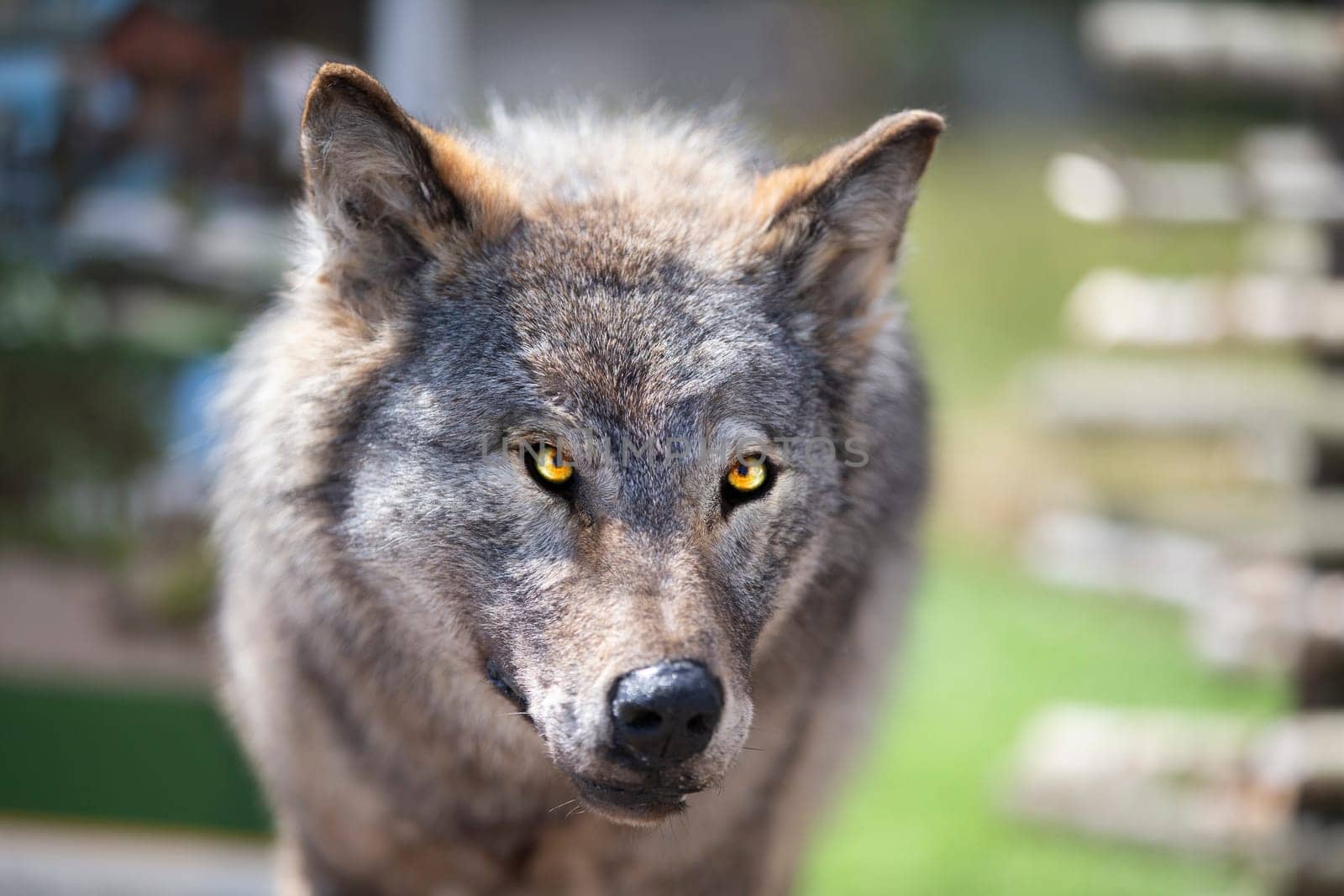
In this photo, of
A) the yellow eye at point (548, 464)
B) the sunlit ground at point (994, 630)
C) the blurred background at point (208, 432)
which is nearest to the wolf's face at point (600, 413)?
the yellow eye at point (548, 464)

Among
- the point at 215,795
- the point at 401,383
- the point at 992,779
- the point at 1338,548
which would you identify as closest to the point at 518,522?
the point at 401,383

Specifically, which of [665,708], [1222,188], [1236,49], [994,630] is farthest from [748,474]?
[994,630]

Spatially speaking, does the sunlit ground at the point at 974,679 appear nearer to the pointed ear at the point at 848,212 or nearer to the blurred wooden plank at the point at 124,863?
the blurred wooden plank at the point at 124,863

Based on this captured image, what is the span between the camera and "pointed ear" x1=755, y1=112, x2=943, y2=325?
2.44 metres

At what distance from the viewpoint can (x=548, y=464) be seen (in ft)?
7.45

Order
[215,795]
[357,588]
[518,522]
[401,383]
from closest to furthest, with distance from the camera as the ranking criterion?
[518,522], [401,383], [357,588], [215,795]

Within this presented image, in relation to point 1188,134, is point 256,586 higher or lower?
lower

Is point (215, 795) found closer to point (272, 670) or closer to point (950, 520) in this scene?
point (272, 670)

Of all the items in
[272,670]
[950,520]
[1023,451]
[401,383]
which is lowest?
[272,670]

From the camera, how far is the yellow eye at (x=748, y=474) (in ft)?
7.63

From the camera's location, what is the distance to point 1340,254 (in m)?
4.47

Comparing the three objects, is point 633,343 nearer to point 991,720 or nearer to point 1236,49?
point 1236,49

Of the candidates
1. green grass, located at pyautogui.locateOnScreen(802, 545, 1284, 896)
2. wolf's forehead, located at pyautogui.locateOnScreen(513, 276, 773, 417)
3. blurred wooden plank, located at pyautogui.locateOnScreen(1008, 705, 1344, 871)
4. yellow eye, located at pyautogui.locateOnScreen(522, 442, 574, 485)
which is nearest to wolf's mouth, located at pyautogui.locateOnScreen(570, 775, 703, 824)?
yellow eye, located at pyautogui.locateOnScreen(522, 442, 574, 485)

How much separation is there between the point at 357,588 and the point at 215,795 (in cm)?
250
